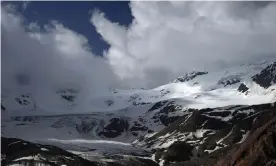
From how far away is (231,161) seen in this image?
132750 mm

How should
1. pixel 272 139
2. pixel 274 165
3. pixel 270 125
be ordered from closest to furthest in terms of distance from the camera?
pixel 274 165, pixel 272 139, pixel 270 125

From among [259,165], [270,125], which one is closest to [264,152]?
[259,165]

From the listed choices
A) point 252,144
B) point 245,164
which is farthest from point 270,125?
point 245,164

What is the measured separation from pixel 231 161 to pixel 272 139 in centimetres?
1252

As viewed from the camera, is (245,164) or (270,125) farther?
(270,125)

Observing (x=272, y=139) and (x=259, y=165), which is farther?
(x=272, y=139)

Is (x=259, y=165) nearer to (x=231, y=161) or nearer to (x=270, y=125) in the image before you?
(x=231, y=161)

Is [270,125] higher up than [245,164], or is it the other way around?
[270,125]

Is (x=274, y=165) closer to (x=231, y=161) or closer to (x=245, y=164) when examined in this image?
(x=245, y=164)

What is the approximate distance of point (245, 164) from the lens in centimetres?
12394

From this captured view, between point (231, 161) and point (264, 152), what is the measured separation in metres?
11.8

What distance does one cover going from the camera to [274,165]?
118m

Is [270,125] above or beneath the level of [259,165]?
above

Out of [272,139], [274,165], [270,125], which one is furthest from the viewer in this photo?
[270,125]
